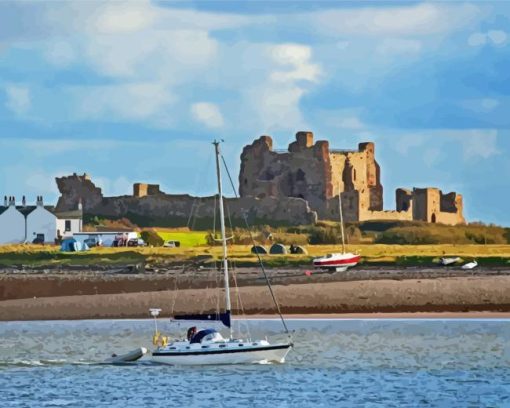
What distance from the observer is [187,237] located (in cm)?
7994

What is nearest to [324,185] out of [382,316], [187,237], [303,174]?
[303,174]

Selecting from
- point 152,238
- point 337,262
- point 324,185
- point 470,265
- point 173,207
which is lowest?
point 470,265

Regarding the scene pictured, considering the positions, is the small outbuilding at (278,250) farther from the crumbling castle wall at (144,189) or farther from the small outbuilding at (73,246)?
the crumbling castle wall at (144,189)

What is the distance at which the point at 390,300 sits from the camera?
168ft

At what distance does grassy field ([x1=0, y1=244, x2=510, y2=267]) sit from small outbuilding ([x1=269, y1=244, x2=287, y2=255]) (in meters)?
0.96

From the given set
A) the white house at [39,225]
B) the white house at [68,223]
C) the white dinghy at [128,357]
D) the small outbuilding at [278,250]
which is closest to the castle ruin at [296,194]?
the white house at [68,223]

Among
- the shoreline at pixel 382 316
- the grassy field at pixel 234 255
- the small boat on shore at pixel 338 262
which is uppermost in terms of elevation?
the grassy field at pixel 234 255

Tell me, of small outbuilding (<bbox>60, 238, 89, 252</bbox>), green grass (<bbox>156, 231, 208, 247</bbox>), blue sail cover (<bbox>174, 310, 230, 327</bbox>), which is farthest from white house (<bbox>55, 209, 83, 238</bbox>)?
blue sail cover (<bbox>174, 310, 230, 327</bbox>)

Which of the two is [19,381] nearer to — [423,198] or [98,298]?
[98,298]

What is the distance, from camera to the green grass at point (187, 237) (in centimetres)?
7671

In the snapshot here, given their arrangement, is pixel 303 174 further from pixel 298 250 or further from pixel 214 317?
pixel 214 317

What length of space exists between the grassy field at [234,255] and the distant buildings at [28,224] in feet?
33.4

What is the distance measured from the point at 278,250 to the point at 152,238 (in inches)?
409

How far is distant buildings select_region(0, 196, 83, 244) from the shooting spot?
81.7 metres
